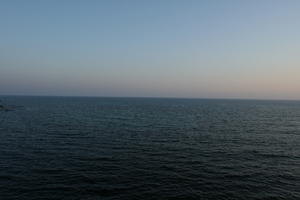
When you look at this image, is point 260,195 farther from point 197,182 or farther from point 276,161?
point 276,161

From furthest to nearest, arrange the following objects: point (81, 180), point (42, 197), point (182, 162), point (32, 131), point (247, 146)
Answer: point (32, 131) → point (247, 146) → point (182, 162) → point (81, 180) → point (42, 197)

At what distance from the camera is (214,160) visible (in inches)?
1366

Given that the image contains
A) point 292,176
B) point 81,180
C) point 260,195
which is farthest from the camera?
point 292,176

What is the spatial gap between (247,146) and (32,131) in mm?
42784

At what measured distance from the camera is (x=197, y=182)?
2647 cm

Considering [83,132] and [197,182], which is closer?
[197,182]

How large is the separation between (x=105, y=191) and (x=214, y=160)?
661 inches

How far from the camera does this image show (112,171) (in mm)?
29391

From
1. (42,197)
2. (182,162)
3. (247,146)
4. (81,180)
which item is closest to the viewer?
(42,197)

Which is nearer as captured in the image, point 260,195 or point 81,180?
point 260,195

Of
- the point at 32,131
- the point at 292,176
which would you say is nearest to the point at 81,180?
the point at 292,176

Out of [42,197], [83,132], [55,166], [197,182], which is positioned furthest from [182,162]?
[83,132]

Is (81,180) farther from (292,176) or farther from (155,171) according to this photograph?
(292,176)

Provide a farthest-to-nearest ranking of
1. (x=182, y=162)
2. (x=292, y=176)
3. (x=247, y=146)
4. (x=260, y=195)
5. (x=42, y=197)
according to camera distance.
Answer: (x=247, y=146) → (x=182, y=162) → (x=292, y=176) → (x=260, y=195) → (x=42, y=197)
